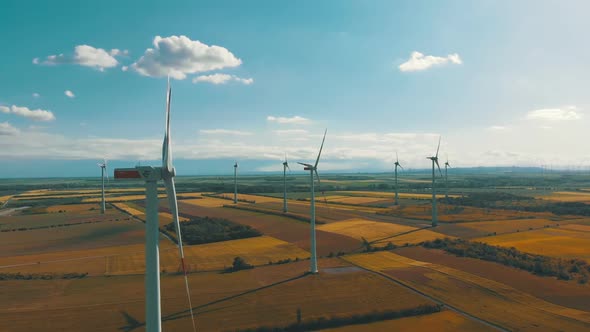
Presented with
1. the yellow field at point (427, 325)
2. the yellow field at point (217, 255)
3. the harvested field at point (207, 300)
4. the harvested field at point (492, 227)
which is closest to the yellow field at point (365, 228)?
the harvested field at point (492, 227)

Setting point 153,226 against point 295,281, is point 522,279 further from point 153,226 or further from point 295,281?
point 153,226

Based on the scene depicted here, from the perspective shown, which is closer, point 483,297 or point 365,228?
point 483,297

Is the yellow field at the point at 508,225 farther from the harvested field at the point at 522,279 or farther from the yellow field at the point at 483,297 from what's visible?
the yellow field at the point at 483,297

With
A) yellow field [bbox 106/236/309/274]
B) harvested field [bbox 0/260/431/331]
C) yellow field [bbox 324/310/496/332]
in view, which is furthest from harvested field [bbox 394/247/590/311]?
yellow field [bbox 106/236/309/274]

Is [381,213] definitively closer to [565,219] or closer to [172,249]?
[565,219]

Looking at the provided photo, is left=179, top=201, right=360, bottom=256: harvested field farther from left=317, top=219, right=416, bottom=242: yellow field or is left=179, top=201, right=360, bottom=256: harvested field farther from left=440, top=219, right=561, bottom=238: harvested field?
left=440, top=219, right=561, bottom=238: harvested field

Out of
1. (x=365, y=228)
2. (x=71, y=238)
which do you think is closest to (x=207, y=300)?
(x=71, y=238)
